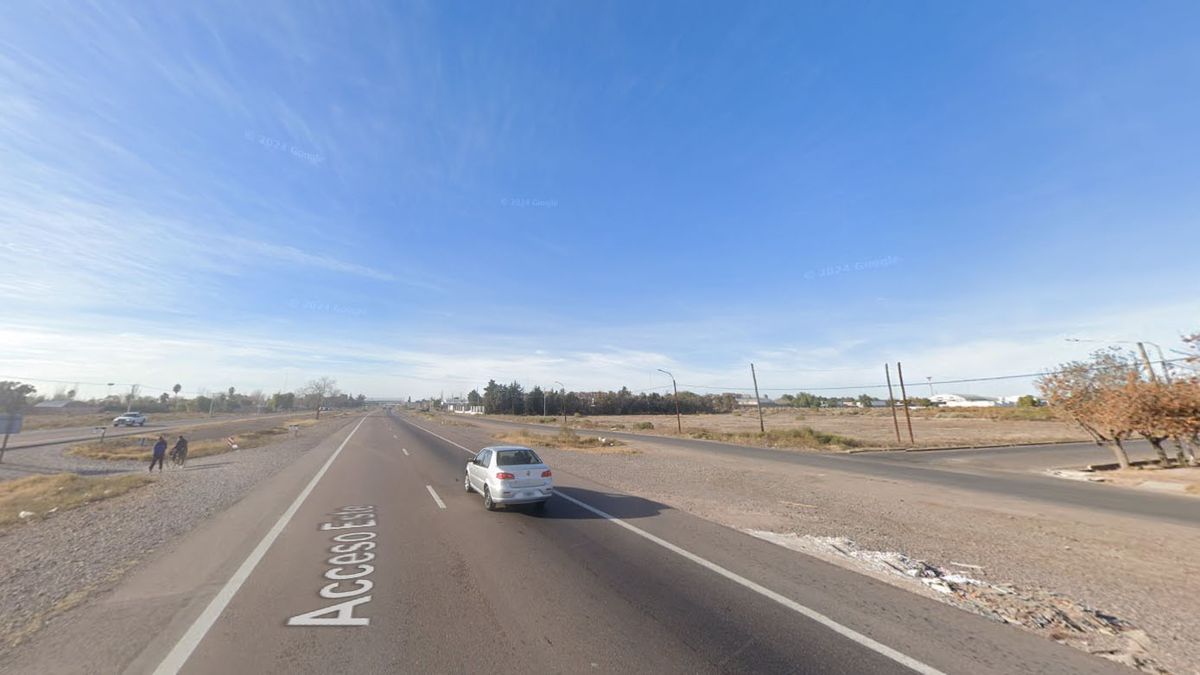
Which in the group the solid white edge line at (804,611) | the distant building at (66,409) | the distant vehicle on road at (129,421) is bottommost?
the solid white edge line at (804,611)

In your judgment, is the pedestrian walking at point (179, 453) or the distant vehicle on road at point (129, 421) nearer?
the pedestrian walking at point (179, 453)

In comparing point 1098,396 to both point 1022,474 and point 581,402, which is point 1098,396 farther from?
point 581,402

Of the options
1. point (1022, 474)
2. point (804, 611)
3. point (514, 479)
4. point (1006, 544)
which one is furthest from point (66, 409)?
point (1022, 474)

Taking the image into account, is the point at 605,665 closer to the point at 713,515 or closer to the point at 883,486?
the point at 713,515

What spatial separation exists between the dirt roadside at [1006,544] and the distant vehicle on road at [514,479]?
135 inches

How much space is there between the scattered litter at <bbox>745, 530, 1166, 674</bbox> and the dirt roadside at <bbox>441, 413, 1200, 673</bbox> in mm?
22

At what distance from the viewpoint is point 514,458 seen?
457 inches

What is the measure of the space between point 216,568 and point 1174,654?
11242 mm

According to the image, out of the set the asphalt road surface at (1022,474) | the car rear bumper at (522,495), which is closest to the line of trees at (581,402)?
the asphalt road surface at (1022,474)

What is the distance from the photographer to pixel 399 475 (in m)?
17.2

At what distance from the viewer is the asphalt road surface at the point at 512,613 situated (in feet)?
14.1

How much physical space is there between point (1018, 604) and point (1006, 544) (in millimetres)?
4346

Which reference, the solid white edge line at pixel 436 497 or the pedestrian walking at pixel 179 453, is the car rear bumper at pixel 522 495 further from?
the pedestrian walking at pixel 179 453

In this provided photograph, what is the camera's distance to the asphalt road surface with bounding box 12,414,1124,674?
431cm
